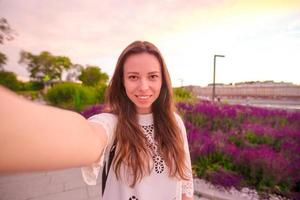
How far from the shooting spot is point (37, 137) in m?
0.44

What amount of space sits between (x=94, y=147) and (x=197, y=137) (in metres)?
4.12

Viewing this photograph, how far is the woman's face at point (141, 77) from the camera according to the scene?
1.44 metres

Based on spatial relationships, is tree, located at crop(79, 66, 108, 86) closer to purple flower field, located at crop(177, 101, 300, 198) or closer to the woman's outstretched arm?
purple flower field, located at crop(177, 101, 300, 198)

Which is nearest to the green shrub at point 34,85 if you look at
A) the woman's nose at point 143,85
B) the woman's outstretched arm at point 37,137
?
the woman's nose at point 143,85

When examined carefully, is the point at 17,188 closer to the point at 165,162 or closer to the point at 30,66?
the point at 165,162

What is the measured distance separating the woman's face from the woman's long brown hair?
7 cm

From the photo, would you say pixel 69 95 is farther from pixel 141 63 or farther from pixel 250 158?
pixel 141 63

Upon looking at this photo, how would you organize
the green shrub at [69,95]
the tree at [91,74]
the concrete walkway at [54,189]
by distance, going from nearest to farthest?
the concrete walkway at [54,189] → the green shrub at [69,95] → the tree at [91,74]

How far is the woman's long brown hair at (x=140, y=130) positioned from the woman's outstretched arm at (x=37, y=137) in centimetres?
85

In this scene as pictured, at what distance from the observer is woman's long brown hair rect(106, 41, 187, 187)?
1.41 metres

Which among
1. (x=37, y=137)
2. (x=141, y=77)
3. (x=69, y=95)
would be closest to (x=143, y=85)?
(x=141, y=77)

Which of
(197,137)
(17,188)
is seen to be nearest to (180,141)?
(197,137)

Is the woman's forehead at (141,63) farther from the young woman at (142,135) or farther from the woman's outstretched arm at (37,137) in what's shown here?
the woman's outstretched arm at (37,137)

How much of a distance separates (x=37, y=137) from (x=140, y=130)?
109cm
